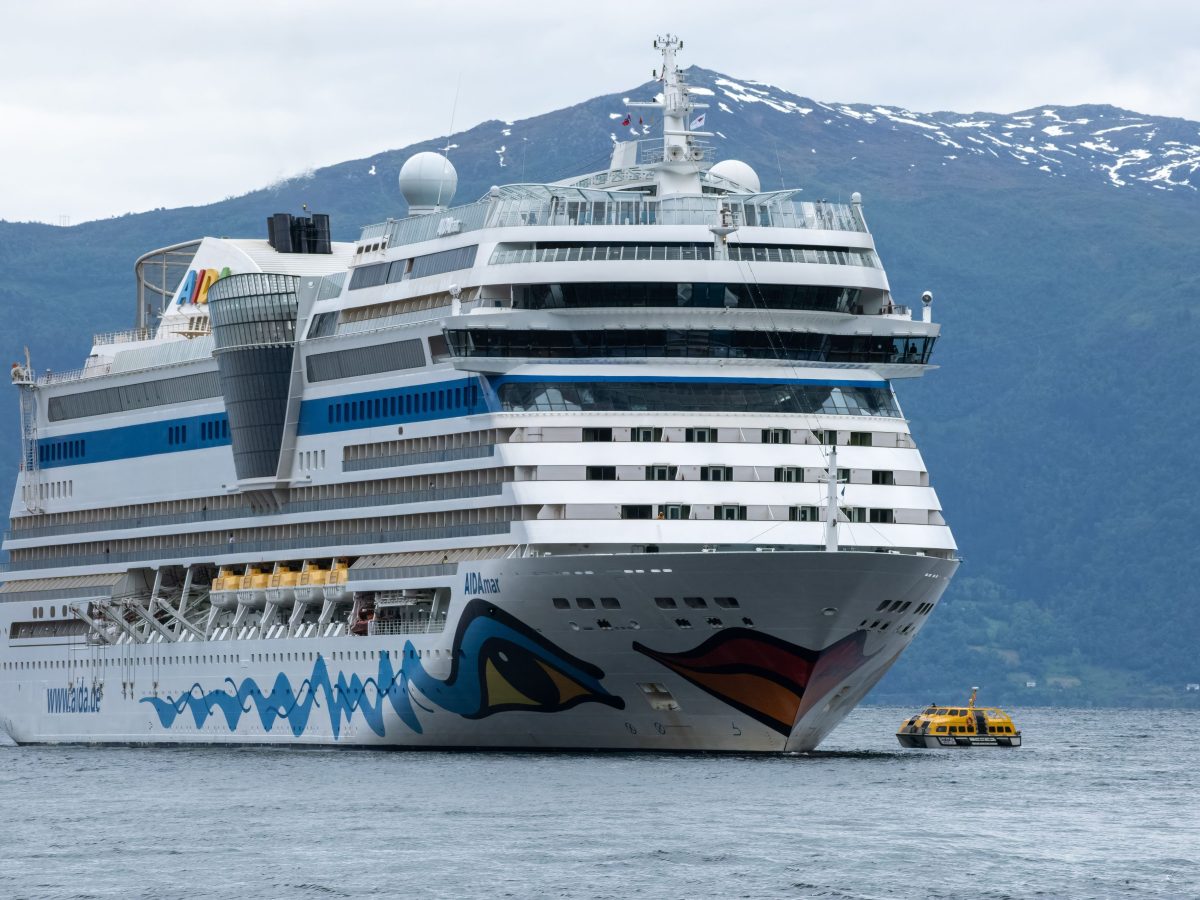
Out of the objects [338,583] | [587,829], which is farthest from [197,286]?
[587,829]

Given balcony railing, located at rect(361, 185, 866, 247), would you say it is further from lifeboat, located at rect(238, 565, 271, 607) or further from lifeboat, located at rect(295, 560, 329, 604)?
lifeboat, located at rect(238, 565, 271, 607)

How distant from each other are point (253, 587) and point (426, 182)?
13388 millimetres

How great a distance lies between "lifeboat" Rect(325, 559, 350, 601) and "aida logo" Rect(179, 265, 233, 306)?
15.2 m

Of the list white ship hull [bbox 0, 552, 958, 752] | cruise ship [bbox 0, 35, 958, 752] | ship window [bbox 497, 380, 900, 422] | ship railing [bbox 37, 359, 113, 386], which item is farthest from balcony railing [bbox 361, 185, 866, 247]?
ship railing [bbox 37, 359, 113, 386]

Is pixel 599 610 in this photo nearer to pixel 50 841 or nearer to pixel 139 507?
pixel 50 841

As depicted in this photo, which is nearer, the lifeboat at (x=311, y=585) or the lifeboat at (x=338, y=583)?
the lifeboat at (x=338, y=583)

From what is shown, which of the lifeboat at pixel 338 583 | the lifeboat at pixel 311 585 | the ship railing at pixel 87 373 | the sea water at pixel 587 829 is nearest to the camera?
the sea water at pixel 587 829

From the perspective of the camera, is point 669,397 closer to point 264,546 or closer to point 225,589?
point 264,546

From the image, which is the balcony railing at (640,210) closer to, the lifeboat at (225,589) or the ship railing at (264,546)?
the ship railing at (264,546)

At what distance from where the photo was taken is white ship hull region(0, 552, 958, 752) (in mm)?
62500

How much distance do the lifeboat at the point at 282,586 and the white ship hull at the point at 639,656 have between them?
348 centimetres

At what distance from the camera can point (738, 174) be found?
255ft

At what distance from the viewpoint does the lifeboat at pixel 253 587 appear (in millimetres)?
77188

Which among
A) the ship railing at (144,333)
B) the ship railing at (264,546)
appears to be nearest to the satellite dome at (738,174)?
the ship railing at (264,546)
